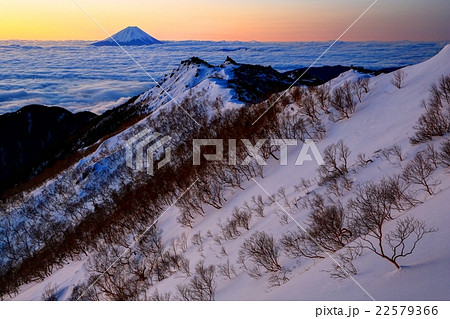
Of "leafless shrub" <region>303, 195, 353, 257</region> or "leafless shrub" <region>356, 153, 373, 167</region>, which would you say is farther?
"leafless shrub" <region>356, 153, 373, 167</region>

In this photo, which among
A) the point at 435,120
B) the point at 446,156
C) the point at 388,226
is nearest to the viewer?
the point at 388,226

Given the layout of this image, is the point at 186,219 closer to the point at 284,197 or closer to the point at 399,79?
the point at 284,197

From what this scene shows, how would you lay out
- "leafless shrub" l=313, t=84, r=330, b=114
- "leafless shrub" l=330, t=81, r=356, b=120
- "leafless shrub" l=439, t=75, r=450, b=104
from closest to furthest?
"leafless shrub" l=439, t=75, r=450, b=104 → "leafless shrub" l=330, t=81, r=356, b=120 → "leafless shrub" l=313, t=84, r=330, b=114

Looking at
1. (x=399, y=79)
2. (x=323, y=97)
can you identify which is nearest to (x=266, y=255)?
(x=399, y=79)

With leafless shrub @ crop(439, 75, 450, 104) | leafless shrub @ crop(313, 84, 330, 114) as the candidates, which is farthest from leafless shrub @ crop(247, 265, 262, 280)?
leafless shrub @ crop(313, 84, 330, 114)

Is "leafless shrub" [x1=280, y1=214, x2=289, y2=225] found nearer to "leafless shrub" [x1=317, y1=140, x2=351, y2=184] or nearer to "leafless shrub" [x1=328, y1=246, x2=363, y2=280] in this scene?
"leafless shrub" [x1=317, y1=140, x2=351, y2=184]

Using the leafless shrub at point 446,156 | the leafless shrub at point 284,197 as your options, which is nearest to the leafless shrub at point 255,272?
the leafless shrub at point 284,197

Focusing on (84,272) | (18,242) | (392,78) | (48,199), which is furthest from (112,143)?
(392,78)
